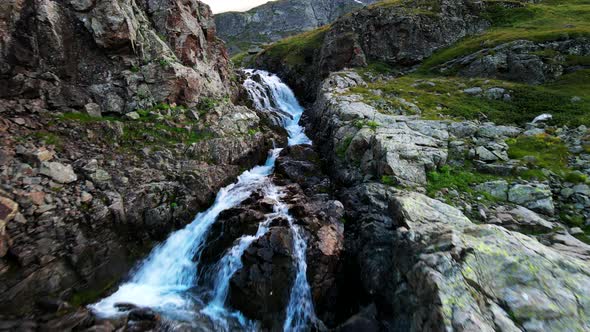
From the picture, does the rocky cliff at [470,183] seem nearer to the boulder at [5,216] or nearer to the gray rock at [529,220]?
the gray rock at [529,220]

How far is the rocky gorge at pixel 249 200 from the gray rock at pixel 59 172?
0.08m

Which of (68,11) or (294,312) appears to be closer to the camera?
(294,312)

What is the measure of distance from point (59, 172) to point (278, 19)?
17412 centimetres

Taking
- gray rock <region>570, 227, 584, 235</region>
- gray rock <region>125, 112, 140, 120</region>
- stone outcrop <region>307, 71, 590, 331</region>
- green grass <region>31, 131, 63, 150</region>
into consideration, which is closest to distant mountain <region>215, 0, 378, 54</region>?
gray rock <region>125, 112, 140, 120</region>

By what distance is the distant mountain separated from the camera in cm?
15412

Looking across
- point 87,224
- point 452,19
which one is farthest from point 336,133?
point 452,19

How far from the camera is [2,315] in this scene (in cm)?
898

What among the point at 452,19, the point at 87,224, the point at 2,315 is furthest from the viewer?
the point at 452,19

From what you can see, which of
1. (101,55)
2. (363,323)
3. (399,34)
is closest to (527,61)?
(399,34)

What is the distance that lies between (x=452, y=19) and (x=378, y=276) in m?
46.9

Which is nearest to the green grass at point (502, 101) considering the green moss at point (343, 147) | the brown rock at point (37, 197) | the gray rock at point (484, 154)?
the gray rock at point (484, 154)

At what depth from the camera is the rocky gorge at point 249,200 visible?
8.62m

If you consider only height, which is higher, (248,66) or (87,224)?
(248,66)

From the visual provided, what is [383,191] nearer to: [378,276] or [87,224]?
[378,276]
